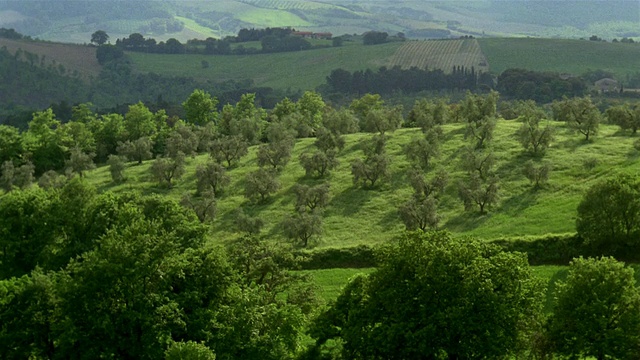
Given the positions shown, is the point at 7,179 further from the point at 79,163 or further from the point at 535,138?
the point at 535,138

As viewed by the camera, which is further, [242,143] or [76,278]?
[242,143]

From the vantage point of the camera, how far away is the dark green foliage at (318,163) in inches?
3949

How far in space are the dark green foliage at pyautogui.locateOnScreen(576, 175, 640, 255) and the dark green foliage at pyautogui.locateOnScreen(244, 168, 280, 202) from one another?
42148 mm

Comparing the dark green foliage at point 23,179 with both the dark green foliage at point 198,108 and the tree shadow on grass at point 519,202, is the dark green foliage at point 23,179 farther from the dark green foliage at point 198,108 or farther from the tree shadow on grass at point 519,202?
the tree shadow on grass at point 519,202

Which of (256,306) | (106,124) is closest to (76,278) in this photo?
(256,306)

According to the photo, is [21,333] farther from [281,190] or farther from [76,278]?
[281,190]

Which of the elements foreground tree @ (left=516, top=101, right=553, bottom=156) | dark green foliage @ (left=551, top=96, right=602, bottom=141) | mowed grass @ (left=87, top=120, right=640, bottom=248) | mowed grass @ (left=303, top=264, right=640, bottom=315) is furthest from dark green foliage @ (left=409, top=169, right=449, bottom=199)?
dark green foliage @ (left=551, top=96, right=602, bottom=141)

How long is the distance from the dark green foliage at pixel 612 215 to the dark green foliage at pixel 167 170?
2345 inches

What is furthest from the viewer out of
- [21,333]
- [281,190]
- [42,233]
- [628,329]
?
[281,190]

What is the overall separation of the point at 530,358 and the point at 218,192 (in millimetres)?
61465

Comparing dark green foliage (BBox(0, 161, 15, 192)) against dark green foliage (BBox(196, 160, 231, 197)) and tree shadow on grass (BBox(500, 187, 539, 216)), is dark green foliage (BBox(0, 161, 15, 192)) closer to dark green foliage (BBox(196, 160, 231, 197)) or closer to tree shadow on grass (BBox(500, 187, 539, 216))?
dark green foliage (BBox(196, 160, 231, 197))

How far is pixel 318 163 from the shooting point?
101 m

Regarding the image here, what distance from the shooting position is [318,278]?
229 feet

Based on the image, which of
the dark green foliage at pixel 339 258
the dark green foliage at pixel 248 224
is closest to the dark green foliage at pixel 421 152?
the dark green foliage at pixel 339 258
